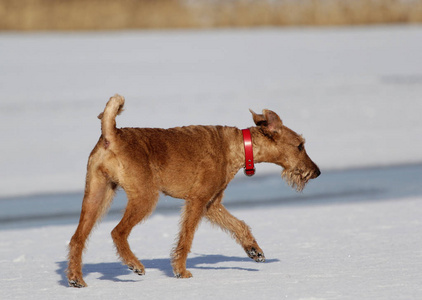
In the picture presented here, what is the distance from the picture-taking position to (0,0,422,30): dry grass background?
19.3 meters

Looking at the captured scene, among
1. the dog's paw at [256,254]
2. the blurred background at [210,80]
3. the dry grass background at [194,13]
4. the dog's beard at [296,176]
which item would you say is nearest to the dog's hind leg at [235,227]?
the dog's paw at [256,254]

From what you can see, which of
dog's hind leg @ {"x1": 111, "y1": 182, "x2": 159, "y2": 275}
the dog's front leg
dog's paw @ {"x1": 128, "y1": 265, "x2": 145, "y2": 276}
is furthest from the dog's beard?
dog's paw @ {"x1": 128, "y1": 265, "x2": 145, "y2": 276}

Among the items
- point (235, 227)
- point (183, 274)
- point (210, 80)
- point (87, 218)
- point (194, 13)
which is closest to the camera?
point (87, 218)

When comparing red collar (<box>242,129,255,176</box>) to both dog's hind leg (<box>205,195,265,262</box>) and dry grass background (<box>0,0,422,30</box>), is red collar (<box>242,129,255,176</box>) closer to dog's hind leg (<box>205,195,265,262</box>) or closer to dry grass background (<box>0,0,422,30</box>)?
dog's hind leg (<box>205,195,265,262</box>)

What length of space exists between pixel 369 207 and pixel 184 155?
3.31 m

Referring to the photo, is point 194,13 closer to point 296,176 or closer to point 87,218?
point 296,176

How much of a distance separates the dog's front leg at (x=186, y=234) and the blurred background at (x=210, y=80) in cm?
345

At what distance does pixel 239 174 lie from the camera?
1077 centimetres

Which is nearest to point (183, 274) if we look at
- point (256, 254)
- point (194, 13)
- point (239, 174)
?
point (256, 254)

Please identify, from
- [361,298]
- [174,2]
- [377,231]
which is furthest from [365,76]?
[361,298]

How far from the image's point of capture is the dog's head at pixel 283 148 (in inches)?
222

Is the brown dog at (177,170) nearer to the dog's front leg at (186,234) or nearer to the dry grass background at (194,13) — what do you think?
the dog's front leg at (186,234)

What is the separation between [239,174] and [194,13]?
10.4m

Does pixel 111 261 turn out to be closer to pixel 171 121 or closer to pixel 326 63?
pixel 171 121
